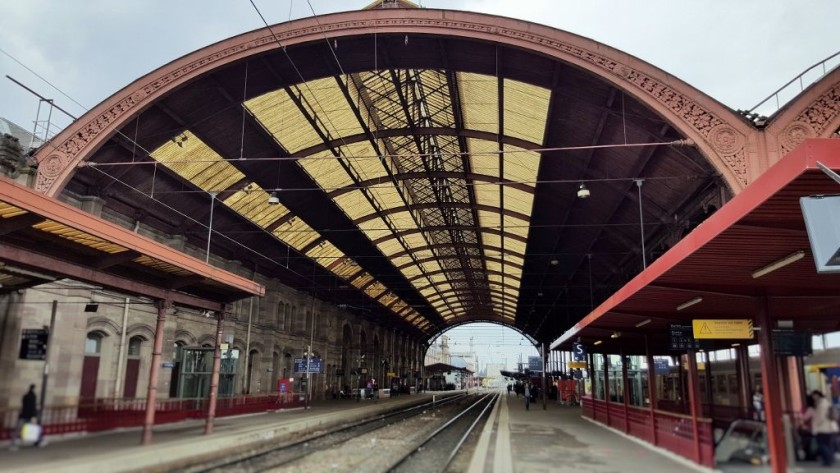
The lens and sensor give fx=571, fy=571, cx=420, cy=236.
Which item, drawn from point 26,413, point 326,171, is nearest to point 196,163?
point 326,171

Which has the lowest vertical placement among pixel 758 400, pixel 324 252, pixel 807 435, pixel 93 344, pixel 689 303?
pixel 807 435

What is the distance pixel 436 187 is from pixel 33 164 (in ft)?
51.9

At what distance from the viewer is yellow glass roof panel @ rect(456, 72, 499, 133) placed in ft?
57.2

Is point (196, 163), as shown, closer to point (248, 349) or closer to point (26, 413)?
point (26, 413)

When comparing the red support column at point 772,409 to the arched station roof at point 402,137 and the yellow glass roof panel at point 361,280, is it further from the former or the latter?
the yellow glass roof panel at point 361,280

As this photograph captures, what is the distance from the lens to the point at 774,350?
9.18 metres

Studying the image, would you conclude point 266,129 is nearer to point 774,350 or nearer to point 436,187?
point 436,187

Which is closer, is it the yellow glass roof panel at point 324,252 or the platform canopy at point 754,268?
the platform canopy at point 754,268

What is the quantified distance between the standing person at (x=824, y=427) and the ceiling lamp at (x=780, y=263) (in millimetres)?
2336

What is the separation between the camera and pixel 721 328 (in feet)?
36.4

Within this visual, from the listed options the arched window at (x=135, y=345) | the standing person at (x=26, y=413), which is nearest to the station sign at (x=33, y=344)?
the standing person at (x=26, y=413)

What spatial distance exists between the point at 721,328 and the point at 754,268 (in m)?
3.84

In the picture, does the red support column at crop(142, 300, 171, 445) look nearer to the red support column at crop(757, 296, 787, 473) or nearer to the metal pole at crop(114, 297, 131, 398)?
the metal pole at crop(114, 297, 131, 398)

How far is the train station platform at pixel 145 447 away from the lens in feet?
33.5
